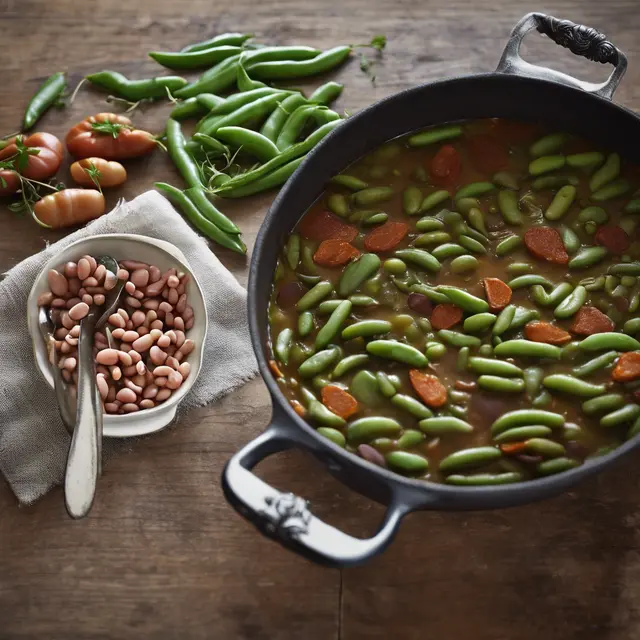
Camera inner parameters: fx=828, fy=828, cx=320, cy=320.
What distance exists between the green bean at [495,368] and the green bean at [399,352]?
0.14 m

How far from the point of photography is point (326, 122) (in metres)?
3.00

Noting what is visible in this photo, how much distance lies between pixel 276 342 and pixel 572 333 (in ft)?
2.81

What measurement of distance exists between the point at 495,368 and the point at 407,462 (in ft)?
1.25

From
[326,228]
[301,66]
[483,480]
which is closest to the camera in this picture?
[483,480]

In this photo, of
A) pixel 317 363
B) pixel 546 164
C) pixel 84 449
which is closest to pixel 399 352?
pixel 317 363

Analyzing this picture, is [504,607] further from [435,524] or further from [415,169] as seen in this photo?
[415,169]

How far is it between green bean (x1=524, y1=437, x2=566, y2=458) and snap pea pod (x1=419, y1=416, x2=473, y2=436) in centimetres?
17

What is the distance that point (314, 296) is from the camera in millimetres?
2436

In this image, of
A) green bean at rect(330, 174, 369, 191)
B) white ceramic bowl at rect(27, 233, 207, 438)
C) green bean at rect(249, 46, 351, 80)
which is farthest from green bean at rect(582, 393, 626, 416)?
green bean at rect(249, 46, 351, 80)

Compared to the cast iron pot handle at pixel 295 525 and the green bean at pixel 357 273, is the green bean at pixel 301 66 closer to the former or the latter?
the green bean at pixel 357 273

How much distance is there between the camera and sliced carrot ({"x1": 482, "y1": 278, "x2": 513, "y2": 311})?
7.97 feet

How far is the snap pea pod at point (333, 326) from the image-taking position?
237cm

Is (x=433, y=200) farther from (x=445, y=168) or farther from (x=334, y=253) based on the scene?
(x=334, y=253)

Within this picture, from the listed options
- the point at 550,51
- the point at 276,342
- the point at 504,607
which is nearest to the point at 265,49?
the point at 550,51
